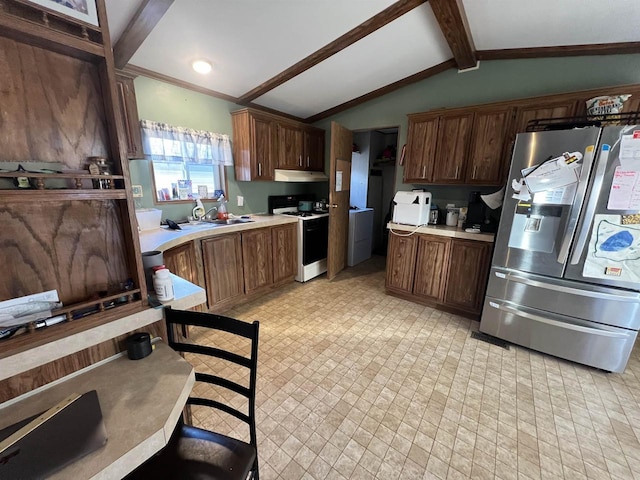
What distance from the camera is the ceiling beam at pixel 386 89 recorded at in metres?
3.02

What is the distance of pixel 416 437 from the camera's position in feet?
4.93

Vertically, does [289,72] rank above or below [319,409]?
above

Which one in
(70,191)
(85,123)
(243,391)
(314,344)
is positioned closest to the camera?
(70,191)

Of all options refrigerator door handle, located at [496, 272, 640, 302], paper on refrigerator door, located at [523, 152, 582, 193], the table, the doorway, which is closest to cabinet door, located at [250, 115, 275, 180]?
the doorway

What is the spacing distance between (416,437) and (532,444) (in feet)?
2.15

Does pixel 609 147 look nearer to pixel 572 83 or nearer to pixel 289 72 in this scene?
pixel 572 83

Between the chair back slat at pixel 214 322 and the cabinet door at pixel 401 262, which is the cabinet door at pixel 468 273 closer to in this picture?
the cabinet door at pixel 401 262

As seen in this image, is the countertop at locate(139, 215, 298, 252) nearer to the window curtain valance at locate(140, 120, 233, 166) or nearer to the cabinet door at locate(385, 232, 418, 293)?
the window curtain valance at locate(140, 120, 233, 166)

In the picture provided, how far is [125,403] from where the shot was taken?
0.77 m

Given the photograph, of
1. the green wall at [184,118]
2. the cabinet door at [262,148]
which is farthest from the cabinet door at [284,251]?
the cabinet door at [262,148]

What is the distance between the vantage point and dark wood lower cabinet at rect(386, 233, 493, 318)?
267 centimetres

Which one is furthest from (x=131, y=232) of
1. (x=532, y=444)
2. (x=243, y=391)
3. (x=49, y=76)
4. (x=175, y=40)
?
(x=532, y=444)

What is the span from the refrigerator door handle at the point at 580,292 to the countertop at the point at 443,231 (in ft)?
1.46

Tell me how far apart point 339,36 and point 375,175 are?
116 inches
